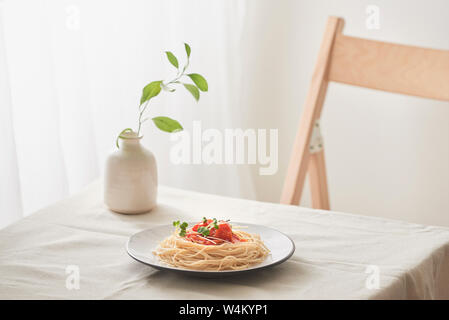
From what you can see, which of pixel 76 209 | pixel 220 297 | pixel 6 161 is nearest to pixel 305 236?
pixel 220 297

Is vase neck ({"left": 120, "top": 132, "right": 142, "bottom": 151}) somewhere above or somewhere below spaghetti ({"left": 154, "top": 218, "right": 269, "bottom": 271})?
above

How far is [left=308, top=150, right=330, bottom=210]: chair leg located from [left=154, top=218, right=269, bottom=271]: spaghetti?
730mm

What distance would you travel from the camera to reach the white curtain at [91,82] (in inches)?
63.4

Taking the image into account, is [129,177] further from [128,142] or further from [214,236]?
[214,236]

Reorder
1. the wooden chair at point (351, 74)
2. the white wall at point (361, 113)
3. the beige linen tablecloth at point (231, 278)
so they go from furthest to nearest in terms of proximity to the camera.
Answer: the white wall at point (361, 113), the wooden chair at point (351, 74), the beige linen tablecloth at point (231, 278)

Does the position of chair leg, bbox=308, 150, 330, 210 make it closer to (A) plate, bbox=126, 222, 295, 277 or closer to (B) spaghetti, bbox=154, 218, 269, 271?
(A) plate, bbox=126, 222, 295, 277

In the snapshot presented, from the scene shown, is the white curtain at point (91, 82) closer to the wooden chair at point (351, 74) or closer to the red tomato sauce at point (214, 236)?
the wooden chair at point (351, 74)

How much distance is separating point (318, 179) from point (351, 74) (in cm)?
31

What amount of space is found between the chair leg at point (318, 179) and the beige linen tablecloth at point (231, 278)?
1.45 feet

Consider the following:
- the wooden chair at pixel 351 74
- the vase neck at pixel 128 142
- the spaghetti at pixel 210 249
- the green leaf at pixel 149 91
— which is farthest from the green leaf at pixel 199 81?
the wooden chair at pixel 351 74

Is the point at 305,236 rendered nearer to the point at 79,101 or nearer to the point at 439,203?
the point at 79,101

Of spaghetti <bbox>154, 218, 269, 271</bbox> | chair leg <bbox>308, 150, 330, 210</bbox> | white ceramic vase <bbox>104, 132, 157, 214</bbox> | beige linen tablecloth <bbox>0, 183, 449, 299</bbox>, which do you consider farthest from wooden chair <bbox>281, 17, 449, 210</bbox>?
spaghetti <bbox>154, 218, 269, 271</bbox>

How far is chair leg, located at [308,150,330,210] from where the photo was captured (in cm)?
178

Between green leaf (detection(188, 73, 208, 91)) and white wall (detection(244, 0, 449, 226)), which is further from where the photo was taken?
white wall (detection(244, 0, 449, 226))
